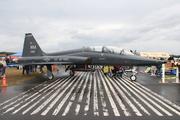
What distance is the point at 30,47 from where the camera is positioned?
13328mm

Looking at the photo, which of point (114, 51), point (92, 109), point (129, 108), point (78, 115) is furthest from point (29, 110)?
point (114, 51)

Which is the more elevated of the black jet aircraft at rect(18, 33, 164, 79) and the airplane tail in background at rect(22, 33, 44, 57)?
the airplane tail in background at rect(22, 33, 44, 57)

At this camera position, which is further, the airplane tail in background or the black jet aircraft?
the airplane tail in background

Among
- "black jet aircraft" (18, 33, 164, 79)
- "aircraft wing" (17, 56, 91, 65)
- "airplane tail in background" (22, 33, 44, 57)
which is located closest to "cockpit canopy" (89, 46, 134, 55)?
"black jet aircraft" (18, 33, 164, 79)

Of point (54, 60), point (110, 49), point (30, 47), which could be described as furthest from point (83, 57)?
point (30, 47)

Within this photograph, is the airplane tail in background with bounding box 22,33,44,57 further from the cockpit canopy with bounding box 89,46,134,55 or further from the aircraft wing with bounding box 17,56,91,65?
the cockpit canopy with bounding box 89,46,134,55

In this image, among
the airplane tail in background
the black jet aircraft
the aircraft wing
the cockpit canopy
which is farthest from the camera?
the airplane tail in background

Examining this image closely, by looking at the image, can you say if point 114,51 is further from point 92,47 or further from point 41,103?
point 41,103

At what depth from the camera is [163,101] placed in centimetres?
551

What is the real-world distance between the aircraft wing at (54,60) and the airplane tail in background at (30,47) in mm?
823

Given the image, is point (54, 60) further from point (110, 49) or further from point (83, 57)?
point (110, 49)

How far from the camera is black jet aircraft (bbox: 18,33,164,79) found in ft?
34.6

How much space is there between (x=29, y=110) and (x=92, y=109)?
7.32 feet

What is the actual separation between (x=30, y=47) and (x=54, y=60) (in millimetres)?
3482
